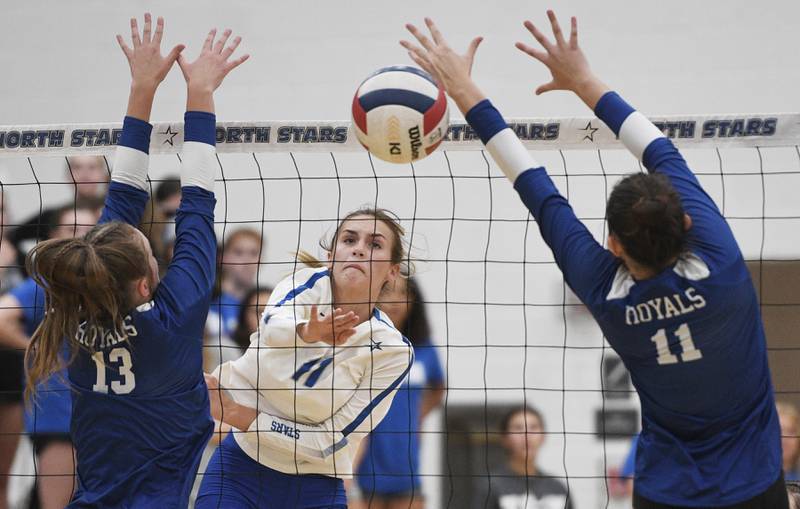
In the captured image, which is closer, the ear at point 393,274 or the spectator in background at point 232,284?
the ear at point 393,274

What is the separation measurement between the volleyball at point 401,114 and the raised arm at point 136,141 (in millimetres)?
597

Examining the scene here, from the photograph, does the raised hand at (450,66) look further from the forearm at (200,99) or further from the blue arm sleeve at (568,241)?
the forearm at (200,99)

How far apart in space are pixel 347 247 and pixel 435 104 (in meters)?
0.98

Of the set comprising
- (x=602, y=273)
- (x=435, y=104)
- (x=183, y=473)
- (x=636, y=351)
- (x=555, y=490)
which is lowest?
(x=555, y=490)

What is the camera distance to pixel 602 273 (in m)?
2.43

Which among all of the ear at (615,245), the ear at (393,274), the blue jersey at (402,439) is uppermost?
the ear at (615,245)

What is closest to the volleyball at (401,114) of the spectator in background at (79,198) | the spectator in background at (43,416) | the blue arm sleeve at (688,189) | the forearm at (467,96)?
the forearm at (467,96)

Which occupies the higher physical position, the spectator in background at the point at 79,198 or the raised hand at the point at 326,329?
the spectator in background at the point at 79,198

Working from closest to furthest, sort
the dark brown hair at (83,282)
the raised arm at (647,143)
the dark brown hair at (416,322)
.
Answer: the raised arm at (647,143)
the dark brown hair at (83,282)
the dark brown hair at (416,322)

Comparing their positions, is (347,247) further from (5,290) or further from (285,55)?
(285,55)

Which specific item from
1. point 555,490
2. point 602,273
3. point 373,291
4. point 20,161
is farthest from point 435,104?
point 20,161

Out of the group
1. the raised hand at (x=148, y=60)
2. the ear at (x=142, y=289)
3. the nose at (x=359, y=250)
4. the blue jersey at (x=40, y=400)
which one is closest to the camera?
the ear at (x=142, y=289)

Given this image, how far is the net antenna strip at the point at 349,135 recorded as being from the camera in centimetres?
352

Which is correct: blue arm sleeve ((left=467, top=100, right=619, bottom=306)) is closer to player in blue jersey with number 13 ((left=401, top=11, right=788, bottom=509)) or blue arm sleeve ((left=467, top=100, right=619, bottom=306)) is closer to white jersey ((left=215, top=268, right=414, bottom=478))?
player in blue jersey with number 13 ((left=401, top=11, right=788, bottom=509))
